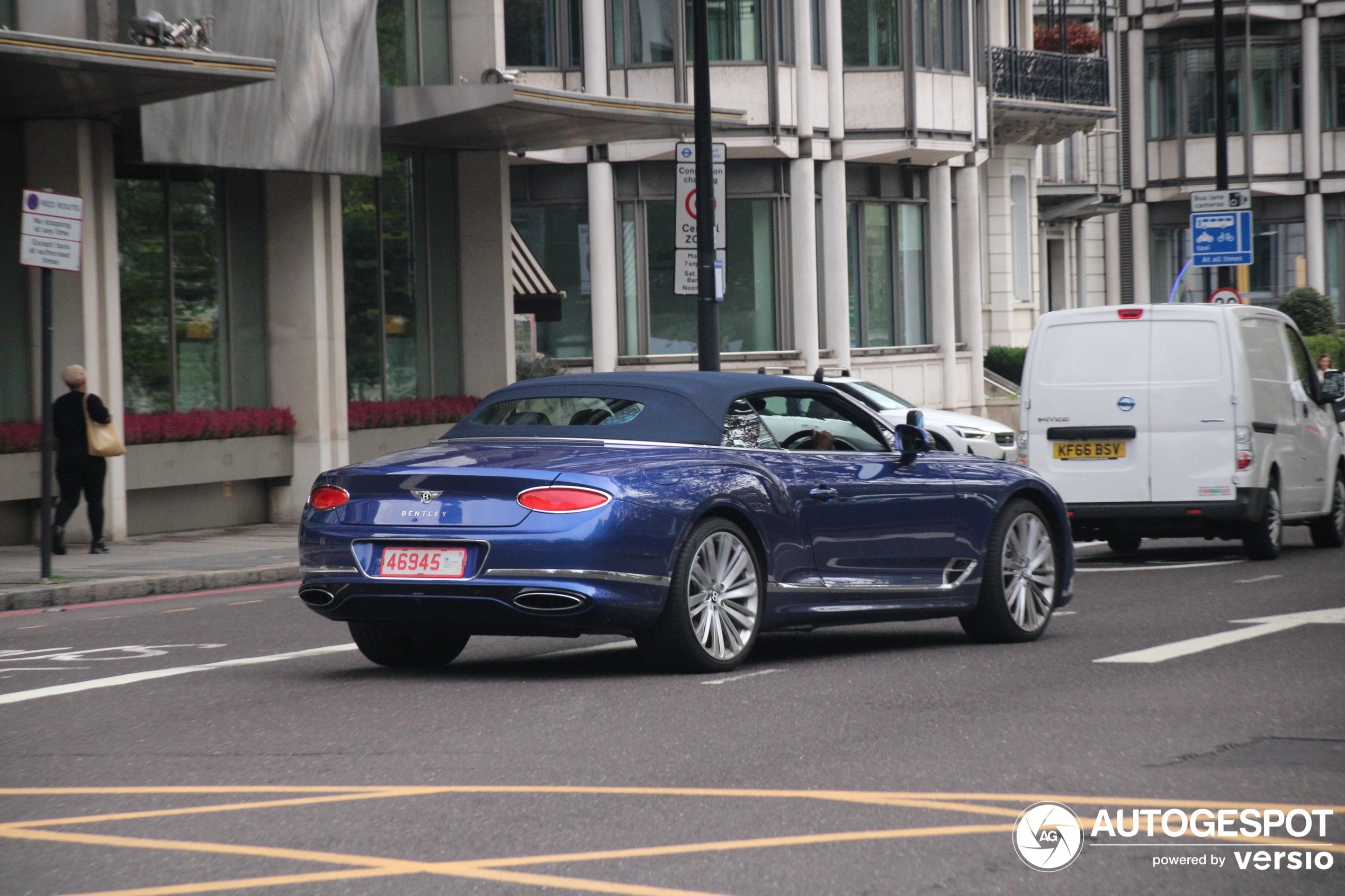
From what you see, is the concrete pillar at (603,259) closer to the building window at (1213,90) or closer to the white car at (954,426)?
the white car at (954,426)

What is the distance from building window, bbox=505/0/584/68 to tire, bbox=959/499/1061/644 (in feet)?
74.9

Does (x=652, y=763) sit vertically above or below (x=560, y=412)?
below

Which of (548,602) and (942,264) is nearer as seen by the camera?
(548,602)

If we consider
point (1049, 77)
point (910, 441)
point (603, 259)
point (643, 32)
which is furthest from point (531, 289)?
point (910, 441)

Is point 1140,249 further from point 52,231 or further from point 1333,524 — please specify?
point 52,231

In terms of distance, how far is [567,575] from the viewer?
8.19m

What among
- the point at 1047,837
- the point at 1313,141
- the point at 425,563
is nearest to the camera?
the point at 1047,837

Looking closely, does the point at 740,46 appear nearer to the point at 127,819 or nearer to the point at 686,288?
the point at 686,288

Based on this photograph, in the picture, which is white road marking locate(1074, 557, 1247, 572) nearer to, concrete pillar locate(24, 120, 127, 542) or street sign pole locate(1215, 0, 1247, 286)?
concrete pillar locate(24, 120, 127, 542)

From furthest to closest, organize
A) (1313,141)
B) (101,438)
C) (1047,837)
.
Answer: (1313,141), (101,438), (1047,837)

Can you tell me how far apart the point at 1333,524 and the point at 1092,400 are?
3.13 m

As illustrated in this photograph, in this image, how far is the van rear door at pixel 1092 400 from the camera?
49.6 ft

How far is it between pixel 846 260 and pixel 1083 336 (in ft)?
60.9

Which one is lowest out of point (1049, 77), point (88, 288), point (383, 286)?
point (88, 288)
